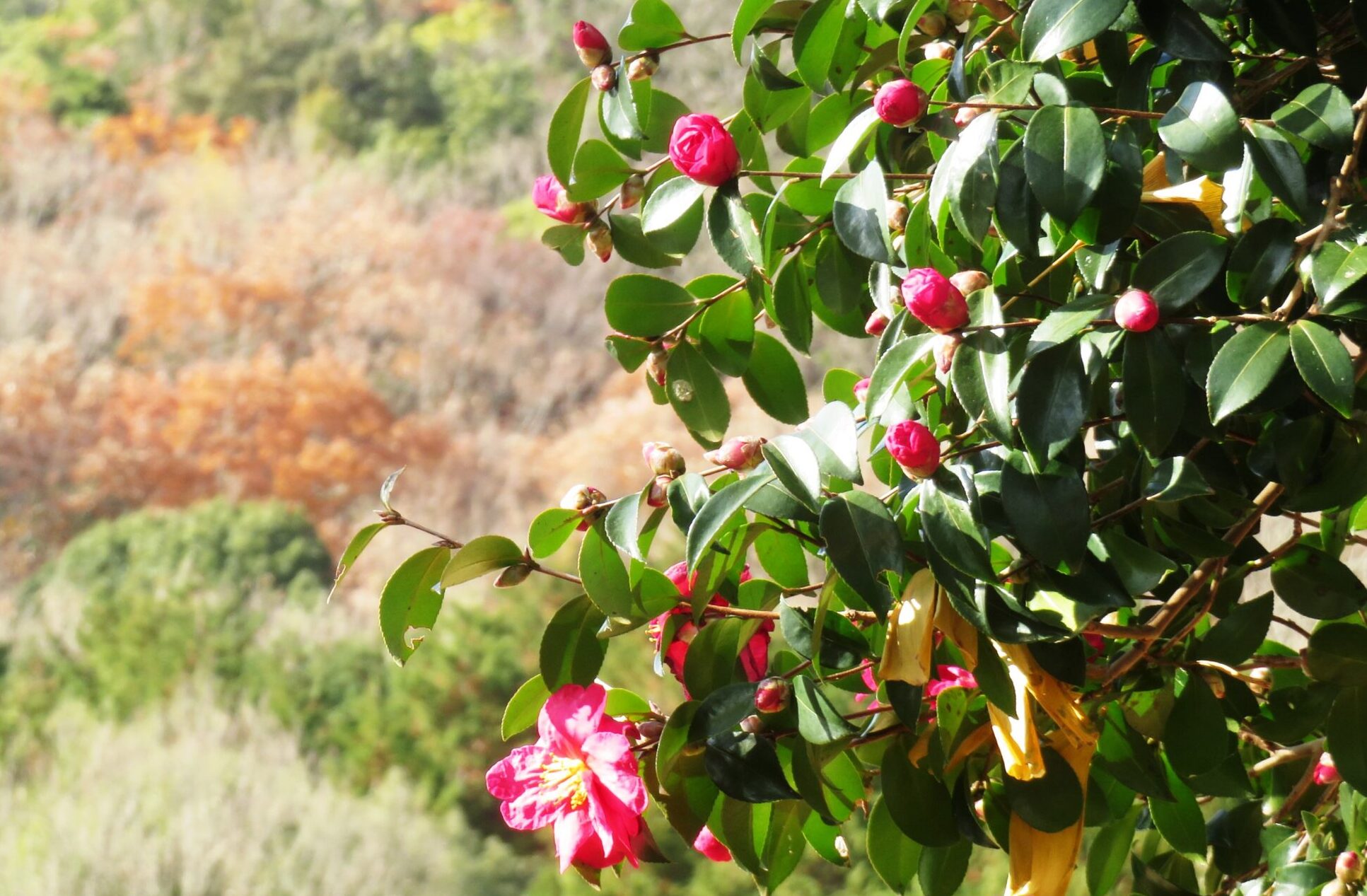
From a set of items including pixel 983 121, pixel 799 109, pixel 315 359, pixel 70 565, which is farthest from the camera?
Answer: pixel 315 359

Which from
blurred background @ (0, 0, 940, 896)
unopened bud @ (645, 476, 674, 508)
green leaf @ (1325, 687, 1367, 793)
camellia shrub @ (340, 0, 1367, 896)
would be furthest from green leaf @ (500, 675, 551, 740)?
blurred background @ (0, 0, 940, 896)

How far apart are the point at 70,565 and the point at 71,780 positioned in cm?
86

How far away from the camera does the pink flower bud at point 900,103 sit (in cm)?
42

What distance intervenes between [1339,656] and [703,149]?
0.32m

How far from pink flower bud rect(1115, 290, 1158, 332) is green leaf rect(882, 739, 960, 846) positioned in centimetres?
20

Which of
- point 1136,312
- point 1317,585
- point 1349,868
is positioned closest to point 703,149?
point 1136,312

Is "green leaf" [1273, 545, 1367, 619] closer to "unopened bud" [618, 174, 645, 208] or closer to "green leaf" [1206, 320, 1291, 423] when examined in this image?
"green leaf" [1206, 320, 1291, 423]

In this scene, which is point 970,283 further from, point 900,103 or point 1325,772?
point 1325,772

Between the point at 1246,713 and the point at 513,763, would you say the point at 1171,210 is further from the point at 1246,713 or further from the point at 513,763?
the point at 513,763

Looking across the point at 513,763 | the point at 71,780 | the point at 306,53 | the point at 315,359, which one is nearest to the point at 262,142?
the point at 306,53

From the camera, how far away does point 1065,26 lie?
395mm

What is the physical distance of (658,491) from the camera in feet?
1.64

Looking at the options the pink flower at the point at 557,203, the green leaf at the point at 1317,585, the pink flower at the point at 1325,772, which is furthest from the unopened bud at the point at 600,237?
the pink flower at the point at 1325,772

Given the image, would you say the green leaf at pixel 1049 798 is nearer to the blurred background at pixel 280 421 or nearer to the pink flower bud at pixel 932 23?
the pink flower bud at pixel 932 23
